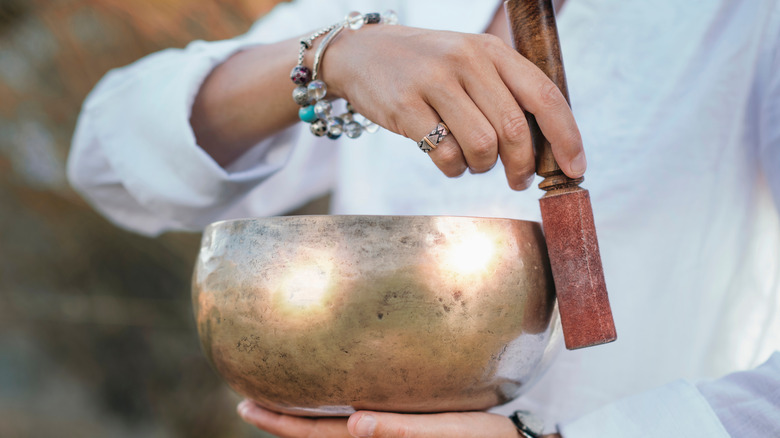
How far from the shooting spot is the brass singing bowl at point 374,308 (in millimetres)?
379

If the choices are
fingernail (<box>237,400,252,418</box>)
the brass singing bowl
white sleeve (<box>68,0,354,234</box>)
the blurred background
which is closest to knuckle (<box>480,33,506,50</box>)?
the brass singing bowl

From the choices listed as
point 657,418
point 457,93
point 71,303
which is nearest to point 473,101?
point 457,93

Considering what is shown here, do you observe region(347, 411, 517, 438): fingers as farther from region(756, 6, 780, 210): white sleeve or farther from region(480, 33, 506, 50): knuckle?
region(756, 6, 780, 210): white sleeve

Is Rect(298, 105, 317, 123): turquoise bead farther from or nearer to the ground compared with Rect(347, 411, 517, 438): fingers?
farther from the ground

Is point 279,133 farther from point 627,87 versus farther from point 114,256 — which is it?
point 114,256

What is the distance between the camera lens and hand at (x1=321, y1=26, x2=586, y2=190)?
0.39 m

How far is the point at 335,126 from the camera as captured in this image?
0.53 m

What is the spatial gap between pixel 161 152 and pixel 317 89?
28 centimetres

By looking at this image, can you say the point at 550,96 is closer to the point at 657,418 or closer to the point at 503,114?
the point at 503,114

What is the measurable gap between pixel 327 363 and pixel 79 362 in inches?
75.2

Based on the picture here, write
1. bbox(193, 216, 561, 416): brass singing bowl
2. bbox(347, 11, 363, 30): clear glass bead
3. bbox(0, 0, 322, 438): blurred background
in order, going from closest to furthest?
Answer: bbox(193, 216, 561, 416): brass singing bowl
bbox(347, 11, 363, 30): clear glass bead
bbox(0, 0, 322, 438): blurred background

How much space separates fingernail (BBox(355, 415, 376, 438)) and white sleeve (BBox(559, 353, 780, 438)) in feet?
0.54

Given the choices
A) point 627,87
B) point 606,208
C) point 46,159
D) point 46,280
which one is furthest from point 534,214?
point 46,280

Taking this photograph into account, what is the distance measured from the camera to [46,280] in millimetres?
1925
